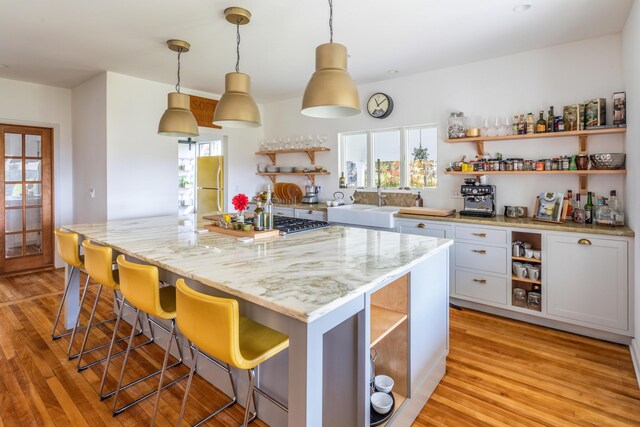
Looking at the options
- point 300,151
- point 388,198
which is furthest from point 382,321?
point 300,151

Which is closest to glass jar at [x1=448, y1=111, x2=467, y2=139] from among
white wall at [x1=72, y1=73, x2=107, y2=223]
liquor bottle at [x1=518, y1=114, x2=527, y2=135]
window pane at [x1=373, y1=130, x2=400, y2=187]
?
liquor bottle at [x1=518, y1=114, x2=527, y2=135]

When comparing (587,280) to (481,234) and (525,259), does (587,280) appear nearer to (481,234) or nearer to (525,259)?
(525,259)

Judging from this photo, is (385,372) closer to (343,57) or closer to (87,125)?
(343,57)

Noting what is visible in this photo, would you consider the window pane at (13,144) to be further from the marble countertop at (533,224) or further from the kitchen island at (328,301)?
the marble countertop at (533,224)

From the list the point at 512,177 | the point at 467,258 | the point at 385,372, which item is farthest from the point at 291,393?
the point at 512,177

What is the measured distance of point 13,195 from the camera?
4.69 metres

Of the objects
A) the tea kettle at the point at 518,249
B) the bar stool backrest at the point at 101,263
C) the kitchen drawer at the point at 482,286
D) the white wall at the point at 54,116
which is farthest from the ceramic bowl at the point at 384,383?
the white wall at the point at 54,116

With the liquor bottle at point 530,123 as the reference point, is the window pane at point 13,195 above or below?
below

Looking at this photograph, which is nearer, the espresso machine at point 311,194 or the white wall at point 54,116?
the white wall at point 54,116

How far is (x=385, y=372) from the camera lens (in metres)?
1.96

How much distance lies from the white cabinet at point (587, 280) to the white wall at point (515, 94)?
719mm

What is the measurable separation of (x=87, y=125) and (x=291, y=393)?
473 cm

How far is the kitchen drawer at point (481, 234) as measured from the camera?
3158 mm

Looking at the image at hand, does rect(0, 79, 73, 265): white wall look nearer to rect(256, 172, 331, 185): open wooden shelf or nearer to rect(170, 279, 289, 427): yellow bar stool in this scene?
rect(256, 172, 331, 185): open wooden shelf
